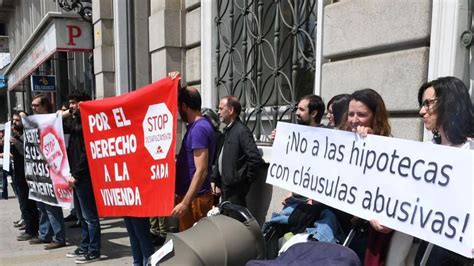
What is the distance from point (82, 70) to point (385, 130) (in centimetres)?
1123

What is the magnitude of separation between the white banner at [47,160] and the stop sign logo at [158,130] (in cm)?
173

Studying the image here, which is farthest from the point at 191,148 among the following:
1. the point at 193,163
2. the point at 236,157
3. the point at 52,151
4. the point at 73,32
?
the point at 73,32

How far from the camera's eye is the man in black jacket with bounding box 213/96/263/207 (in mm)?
4250

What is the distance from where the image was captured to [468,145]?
1.94 meters

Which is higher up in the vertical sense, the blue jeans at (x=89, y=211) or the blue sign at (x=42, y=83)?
the blue sign at (x=42, y=83)

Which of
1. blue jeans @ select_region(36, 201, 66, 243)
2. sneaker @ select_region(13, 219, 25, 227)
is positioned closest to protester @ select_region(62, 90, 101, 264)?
blue jeans @ select_region(36, 201, 66, 243)

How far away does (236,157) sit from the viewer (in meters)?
4.27

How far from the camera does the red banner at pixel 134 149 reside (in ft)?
10.5

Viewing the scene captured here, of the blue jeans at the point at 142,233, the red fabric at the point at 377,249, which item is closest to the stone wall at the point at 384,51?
the red fabric at the point at 377,249

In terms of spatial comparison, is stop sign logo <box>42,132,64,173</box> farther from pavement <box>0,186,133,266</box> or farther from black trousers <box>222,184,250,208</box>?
black trousers <box>222,184,250,208</box>

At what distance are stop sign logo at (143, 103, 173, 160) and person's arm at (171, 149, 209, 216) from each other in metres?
0.25

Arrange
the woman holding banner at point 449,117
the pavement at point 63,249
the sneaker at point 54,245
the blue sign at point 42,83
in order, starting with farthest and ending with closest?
the blue sign at point 42,83 → the sneaker at point 54,245 → the pavement at point 63,249 → the woman holding banner at point 449,117

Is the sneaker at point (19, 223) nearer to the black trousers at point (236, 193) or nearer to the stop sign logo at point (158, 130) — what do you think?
the black trousers at point (236, 193)

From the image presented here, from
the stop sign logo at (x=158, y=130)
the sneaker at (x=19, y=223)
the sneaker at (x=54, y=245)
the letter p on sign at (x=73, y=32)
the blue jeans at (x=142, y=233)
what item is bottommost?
the sneaker at (x=19, y=223)
